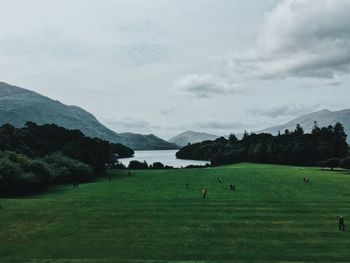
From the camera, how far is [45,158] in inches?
4906

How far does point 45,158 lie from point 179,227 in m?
78.7

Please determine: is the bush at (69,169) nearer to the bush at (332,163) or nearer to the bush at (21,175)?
the bush at (21,175)

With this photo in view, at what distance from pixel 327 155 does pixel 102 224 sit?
14741cm

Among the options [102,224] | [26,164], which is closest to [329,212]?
[102,224]

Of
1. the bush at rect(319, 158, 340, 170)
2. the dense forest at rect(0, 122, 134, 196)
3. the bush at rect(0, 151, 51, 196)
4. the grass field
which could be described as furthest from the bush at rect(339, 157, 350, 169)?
the bush at rect(0, 151, 51, 196)

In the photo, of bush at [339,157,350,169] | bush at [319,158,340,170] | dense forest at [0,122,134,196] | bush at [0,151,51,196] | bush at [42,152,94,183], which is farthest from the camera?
bush at [319,158,340,170]

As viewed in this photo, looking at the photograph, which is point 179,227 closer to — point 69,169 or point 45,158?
point 69,169

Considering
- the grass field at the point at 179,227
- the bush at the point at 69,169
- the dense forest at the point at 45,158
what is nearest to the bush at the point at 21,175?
the dense forest at the point at 45,158

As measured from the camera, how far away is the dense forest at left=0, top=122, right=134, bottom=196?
3733 inches

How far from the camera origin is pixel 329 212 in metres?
61.8

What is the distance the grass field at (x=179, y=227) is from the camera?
143 ft

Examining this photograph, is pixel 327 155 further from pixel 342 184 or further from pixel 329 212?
pixel 329 212

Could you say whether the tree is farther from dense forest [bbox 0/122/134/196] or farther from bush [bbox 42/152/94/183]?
bush [bbox 42/152/94/183]

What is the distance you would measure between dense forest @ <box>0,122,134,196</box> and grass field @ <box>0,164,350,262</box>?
19054mm
